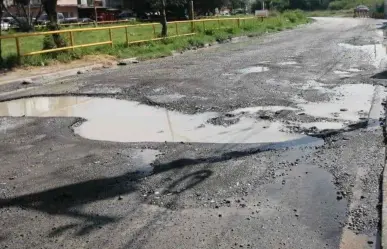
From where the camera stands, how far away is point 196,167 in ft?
20.3

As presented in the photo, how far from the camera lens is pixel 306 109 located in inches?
367

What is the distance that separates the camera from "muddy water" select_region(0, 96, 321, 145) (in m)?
7.60

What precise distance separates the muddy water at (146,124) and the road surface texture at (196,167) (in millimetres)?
32

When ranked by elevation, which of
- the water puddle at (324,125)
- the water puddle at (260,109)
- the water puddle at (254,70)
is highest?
the water puddle at (254,70)

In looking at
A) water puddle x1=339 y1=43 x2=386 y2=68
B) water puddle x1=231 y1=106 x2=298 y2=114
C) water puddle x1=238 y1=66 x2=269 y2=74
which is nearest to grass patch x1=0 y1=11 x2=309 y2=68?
water puddle x1=238 y1=66 x2=269 y2=74

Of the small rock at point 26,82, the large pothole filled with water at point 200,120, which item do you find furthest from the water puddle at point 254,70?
the small rock at point 26,82

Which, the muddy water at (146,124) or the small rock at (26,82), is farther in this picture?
the small rock at (26,82)

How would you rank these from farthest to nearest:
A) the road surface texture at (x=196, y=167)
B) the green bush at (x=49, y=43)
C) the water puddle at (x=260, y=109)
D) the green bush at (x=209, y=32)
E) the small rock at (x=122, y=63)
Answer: the green bush at (x=209, y=32) < the green bush at (x=49, y=43) < the small rock at (x=122, y=63) < the water puddle at (x=260, y=109) < the road surface texture at (x=196, y=167)

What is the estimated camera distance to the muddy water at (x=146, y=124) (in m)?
7.60

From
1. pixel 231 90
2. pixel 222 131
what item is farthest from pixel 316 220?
pixel 231 90

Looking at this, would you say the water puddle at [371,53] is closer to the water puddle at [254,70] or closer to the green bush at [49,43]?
the water puddle at [254,70]

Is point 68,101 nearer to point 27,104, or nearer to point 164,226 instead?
point 27,104

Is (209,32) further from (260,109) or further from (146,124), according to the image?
(146,124)

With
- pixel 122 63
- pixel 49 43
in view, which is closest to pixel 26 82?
pixel 122 63
